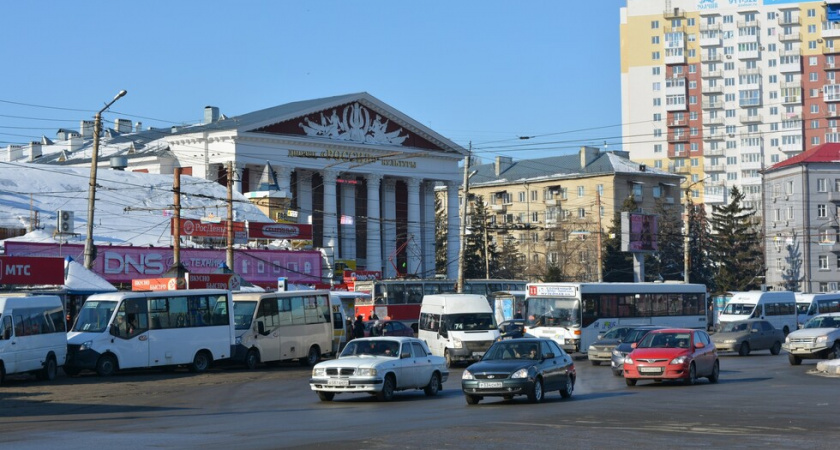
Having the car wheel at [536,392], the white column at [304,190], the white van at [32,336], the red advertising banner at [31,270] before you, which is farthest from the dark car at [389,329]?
the white column at [304,190]

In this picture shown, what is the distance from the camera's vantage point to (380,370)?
23.5m

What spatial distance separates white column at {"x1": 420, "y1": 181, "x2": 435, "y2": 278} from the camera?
94.2 metres

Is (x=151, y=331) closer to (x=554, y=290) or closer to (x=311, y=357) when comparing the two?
(x=311, y=357)

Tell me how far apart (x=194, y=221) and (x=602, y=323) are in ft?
82.9

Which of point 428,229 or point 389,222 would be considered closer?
point 389,222

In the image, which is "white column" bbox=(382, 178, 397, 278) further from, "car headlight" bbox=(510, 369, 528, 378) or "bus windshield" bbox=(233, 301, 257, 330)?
"car headlight" bbox=(510, 369, 528, 378)

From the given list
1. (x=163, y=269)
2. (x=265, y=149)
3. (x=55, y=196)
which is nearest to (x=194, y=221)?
(x=163, y=269)

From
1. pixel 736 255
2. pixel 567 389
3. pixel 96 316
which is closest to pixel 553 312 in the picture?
pixel 96 316

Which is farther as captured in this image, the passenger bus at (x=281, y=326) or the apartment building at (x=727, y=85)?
the apartment building at (x=727, y=85)

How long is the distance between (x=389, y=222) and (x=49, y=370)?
2510 inches

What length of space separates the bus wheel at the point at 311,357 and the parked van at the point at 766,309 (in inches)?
1000

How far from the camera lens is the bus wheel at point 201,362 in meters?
35.3

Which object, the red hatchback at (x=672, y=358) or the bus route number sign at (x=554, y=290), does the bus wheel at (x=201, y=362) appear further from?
the red hatchback at (x=672, y=358)

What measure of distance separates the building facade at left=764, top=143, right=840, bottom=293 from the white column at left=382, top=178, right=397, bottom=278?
3118cm
